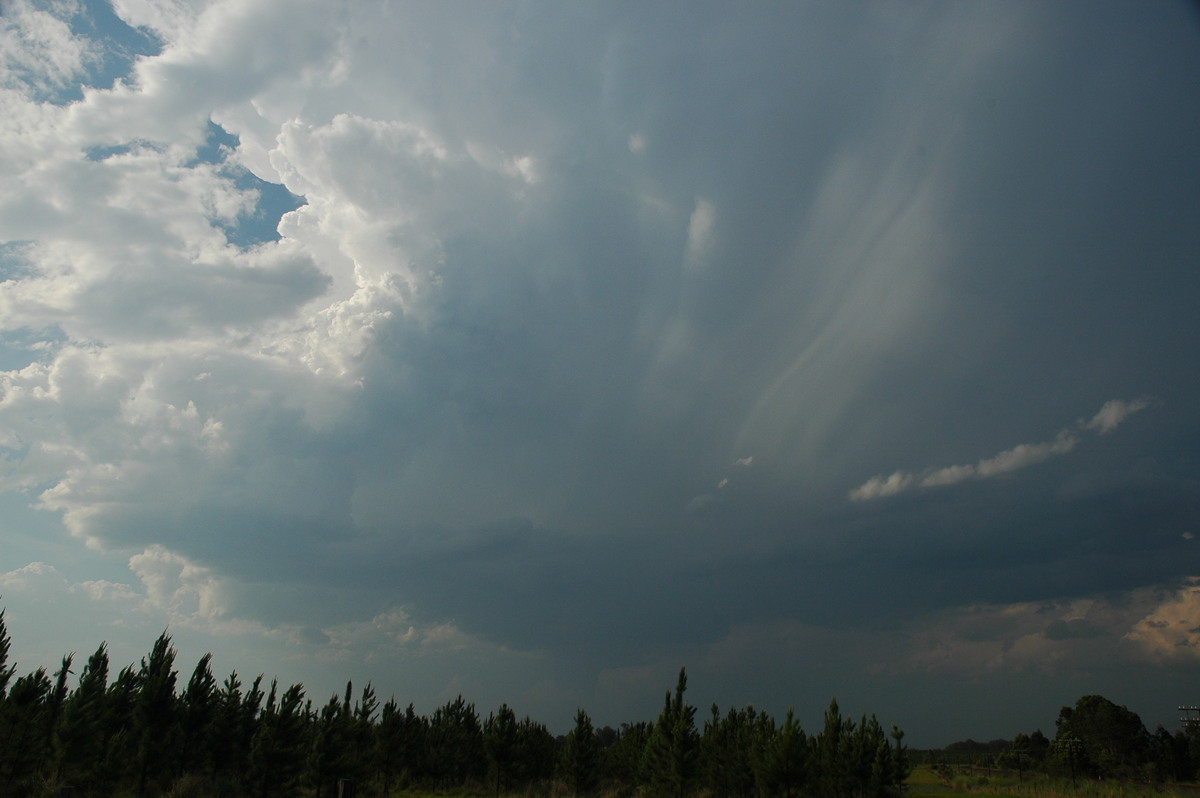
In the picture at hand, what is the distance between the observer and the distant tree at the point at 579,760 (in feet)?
179

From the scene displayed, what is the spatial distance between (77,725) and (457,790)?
103 ft

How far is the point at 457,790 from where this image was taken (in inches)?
2279

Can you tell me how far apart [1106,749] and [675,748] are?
9583 centimetres

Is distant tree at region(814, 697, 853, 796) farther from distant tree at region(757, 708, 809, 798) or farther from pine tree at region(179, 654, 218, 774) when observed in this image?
pine tree at region(179, 654, 218, 774)

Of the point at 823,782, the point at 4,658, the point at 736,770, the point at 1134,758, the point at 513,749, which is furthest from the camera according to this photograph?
the point at 1134,758

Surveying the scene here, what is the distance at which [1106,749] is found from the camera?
10194cm

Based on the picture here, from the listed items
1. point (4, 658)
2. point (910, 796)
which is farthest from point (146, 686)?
point (910, 796)

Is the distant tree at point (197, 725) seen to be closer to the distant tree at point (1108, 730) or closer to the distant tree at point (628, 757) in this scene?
the distant tree at point (628, 757)

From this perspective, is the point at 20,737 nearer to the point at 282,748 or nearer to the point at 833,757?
the point at 282,748

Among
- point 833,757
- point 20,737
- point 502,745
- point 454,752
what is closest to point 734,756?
point 833,757

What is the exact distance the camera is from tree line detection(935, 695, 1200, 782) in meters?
82.4

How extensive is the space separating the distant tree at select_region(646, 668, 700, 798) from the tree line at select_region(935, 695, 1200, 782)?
160 ft

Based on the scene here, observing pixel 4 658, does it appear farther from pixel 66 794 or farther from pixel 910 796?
pixel 910 796

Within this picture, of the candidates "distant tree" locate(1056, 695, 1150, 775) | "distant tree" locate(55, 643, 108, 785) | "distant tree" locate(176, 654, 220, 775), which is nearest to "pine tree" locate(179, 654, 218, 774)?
"distant tree" locate(176, 654, 220, 775)
